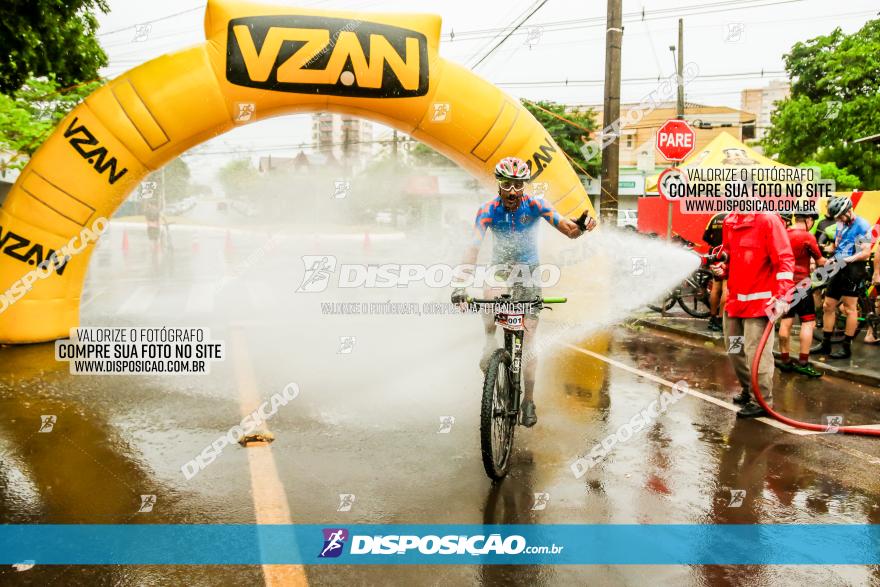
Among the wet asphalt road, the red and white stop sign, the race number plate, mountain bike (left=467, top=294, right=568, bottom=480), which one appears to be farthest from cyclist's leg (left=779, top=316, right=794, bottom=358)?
the red and white stop sign

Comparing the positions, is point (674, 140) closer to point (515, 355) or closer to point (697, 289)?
point (697, 289)

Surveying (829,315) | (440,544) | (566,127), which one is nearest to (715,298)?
(829,315)

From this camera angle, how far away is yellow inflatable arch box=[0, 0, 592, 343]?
8.26 meters

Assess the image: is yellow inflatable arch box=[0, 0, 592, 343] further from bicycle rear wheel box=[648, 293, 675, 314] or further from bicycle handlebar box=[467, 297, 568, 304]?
bicycle rear wheel box=[648, 293, 675, 314]

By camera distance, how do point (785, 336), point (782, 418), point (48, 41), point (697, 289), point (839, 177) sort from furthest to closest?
point (839, 177) < point (48, 41) < point (697, 289) < point (785, 336) < point (782, 418)

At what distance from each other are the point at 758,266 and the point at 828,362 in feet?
10.4

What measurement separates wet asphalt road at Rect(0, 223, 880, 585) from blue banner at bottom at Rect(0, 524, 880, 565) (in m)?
0.09

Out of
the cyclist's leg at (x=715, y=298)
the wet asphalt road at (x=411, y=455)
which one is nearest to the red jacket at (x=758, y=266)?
the wet asphalt road at (x=411, y=455)

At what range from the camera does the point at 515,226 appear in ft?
16.9

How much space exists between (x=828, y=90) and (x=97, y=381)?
106 ft

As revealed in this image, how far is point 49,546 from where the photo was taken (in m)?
3.63

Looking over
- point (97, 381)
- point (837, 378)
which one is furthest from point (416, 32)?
point (837, 378)

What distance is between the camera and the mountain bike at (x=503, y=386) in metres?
4.29

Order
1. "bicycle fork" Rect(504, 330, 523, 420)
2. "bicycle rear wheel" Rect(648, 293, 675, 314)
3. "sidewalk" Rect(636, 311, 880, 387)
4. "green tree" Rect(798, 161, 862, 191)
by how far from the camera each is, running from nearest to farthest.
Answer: "bicycle fork" Rect(504, 330, 523, 420), "sidewalk" Rect(636, 311, 880, 387), "bicycle rear wheel" Rect(648, 293, 675, 314), "green tree" Rect(798, 161, 862, 191)
